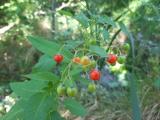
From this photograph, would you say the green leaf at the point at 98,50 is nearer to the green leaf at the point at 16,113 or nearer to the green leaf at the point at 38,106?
the green leaf at the point at 38,106

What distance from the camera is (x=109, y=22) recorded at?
1.85 meters

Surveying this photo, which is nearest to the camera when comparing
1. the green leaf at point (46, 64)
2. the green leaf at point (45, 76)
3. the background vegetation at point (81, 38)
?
the green leaf at point (45, 76)

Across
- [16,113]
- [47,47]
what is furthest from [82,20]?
[16,113]

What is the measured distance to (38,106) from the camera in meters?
1.74

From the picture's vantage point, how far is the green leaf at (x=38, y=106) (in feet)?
5.69

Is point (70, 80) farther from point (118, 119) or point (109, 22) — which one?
point (118, 119)

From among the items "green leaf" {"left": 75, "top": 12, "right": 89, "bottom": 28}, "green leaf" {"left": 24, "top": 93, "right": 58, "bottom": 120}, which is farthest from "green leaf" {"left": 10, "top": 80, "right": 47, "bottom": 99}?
"green leaf" {"left": 75, "top": 12, "right": 89, "bottom": 28}

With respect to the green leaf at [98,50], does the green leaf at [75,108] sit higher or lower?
lower

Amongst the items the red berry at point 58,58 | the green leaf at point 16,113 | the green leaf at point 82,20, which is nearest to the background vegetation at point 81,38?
the green leaf at point 16,113

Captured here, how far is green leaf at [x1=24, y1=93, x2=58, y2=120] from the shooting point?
173 centimetres

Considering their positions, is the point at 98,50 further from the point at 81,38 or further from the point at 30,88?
the point at 81,38

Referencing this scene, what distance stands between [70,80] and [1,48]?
11.0 feet

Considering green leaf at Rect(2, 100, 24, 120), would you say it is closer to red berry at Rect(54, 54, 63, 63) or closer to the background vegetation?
red berry at Rect(54, 54, 63, 63)

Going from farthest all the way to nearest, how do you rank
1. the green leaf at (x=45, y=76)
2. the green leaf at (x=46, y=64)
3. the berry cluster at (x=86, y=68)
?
the green leaf at (x=46, y=64) < the green leaf at (x=45, y=76) < the berry cluster at (x=86, y=68)
